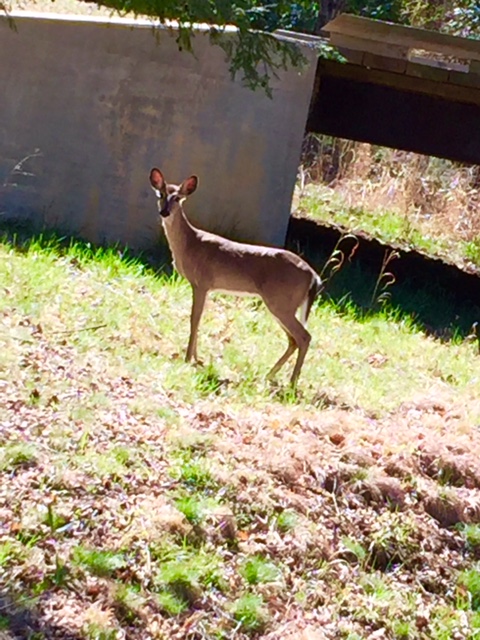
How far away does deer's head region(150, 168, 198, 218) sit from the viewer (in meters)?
8.95

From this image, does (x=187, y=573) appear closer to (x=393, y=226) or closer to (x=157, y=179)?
(x=157, y=179)

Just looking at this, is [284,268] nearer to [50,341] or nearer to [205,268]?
[205,268]

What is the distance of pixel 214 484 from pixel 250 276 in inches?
91.0

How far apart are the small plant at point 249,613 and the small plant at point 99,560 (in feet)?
1.94

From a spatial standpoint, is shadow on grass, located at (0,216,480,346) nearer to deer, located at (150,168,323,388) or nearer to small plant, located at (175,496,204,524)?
deer, located at (150,168,323,388)

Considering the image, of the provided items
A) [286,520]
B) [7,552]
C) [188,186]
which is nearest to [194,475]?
[286,520]

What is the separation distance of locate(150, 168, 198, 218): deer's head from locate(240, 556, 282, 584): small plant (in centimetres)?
337

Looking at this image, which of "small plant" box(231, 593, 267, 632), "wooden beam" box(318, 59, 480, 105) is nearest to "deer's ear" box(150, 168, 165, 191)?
"small plant" box(231, 593, 267, 632)

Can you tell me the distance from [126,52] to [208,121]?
3.71ft

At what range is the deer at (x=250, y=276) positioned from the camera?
8.66 m

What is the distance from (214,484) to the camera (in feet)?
22.1

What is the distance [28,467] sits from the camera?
251 inches

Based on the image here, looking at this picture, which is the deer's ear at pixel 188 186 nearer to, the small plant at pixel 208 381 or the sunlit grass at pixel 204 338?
the sunlit grass at pixel 204 338

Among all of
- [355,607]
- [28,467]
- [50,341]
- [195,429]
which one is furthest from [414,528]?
[50,341]
